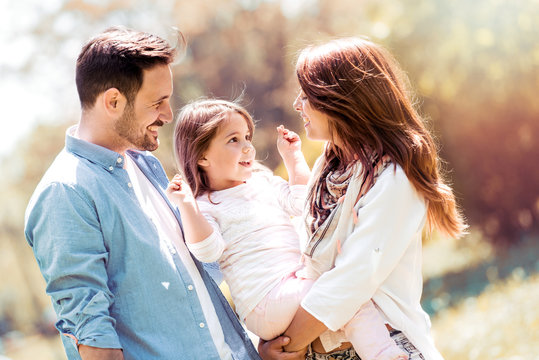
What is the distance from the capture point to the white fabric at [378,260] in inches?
74.7

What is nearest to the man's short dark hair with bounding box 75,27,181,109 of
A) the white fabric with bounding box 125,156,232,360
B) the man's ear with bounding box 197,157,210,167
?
the white fabric with bounding box 125,156,232,360

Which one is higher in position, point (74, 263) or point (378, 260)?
point (74, 263)

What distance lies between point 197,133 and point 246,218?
0.39m

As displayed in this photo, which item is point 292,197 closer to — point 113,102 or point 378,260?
point 378,260

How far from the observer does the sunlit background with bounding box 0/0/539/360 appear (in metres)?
5.74

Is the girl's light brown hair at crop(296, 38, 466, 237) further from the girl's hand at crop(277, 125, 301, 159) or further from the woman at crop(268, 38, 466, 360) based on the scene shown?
the girl's hand at crop(277, 125, 301, 159)

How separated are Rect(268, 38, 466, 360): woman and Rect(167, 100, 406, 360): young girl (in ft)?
0.26

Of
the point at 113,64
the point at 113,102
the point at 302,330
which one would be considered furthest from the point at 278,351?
the point at 113,64

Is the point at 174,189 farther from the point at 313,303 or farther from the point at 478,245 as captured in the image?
the point at 478,245

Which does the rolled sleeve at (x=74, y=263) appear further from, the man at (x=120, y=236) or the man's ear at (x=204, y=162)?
the man's ear at (x=204, y=162)

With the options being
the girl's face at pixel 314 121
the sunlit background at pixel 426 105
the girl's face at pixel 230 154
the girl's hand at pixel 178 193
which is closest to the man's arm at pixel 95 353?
the girl's hand at pixel 178 193

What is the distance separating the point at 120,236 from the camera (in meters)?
1.95

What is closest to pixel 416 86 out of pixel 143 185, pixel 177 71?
pixel 177 71

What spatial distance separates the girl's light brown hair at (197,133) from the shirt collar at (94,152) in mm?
362
